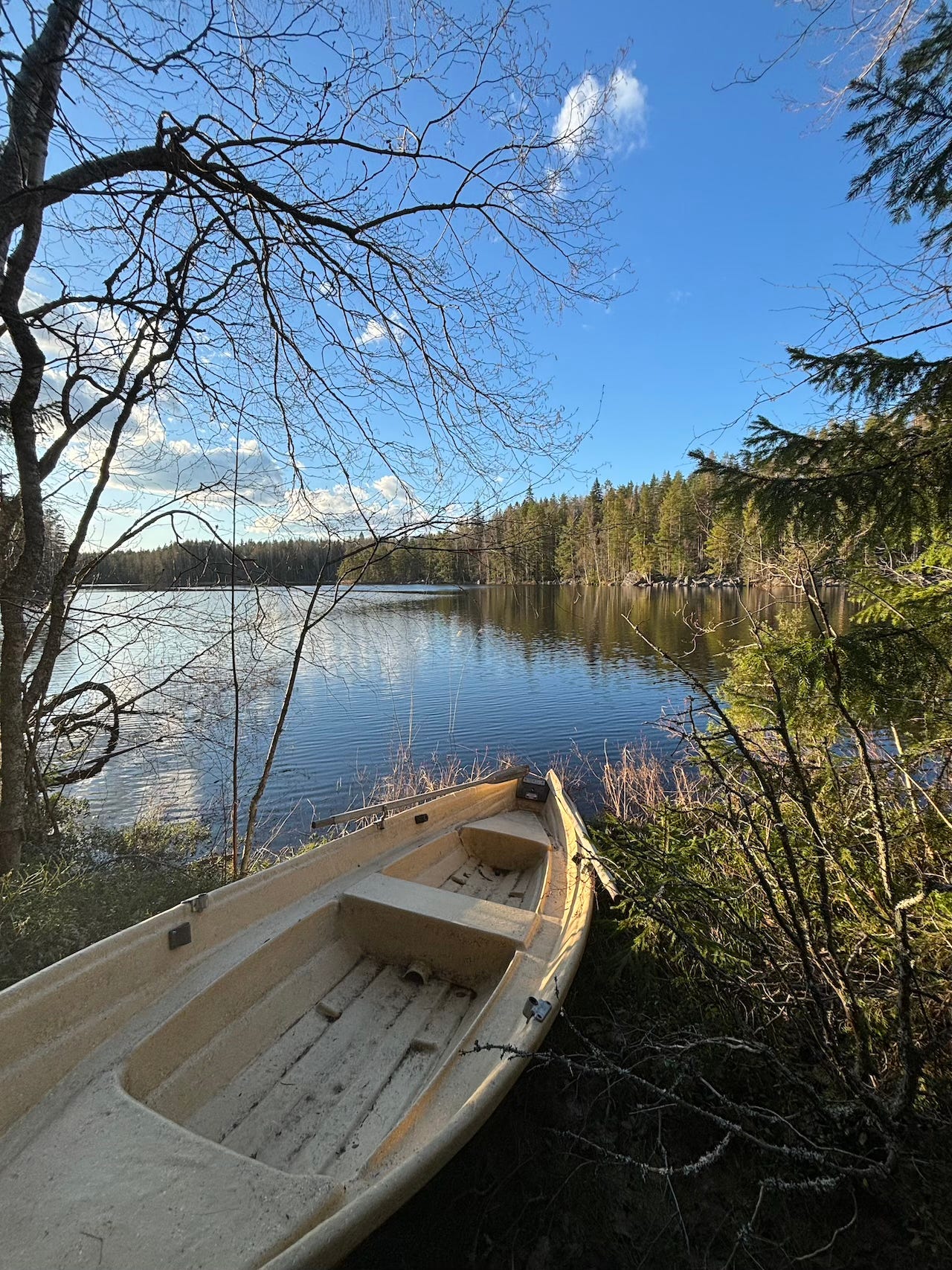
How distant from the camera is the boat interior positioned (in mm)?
2240

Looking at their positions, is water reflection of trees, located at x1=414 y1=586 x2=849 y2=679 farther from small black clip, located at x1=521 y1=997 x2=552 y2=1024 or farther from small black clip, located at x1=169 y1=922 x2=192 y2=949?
small black clip, located at x1=169 y1=922 x2=192 y2=949

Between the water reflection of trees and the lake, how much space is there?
9.3 inches

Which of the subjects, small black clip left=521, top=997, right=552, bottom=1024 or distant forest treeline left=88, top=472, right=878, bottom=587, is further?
distant forest treeline left=88, top=472, right=878, bottom=587

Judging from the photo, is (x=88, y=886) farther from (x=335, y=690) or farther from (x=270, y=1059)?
(x=335, y=690)

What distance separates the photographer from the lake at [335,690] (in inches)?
207

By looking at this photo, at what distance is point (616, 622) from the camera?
111 feet

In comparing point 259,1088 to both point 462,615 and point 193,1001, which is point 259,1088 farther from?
point 462,615

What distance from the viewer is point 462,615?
39.5 metres

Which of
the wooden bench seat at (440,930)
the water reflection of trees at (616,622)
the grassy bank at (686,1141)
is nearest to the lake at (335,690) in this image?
the water reflection of trees at (616,622)

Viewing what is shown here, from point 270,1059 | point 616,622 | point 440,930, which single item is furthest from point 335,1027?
point 616,622

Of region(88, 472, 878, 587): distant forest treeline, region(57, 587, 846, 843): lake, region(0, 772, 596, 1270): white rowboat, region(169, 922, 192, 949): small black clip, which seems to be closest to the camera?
region(0, 772, 596, 1270): white rowboat

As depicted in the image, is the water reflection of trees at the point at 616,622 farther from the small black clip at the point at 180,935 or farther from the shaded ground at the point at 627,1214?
the small black clip at the point at 180,935

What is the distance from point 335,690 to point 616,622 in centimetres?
2177

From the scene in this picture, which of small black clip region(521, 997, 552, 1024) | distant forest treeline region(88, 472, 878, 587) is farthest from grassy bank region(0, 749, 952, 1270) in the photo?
distant forest treeline region(88, 472, 878, 587)
